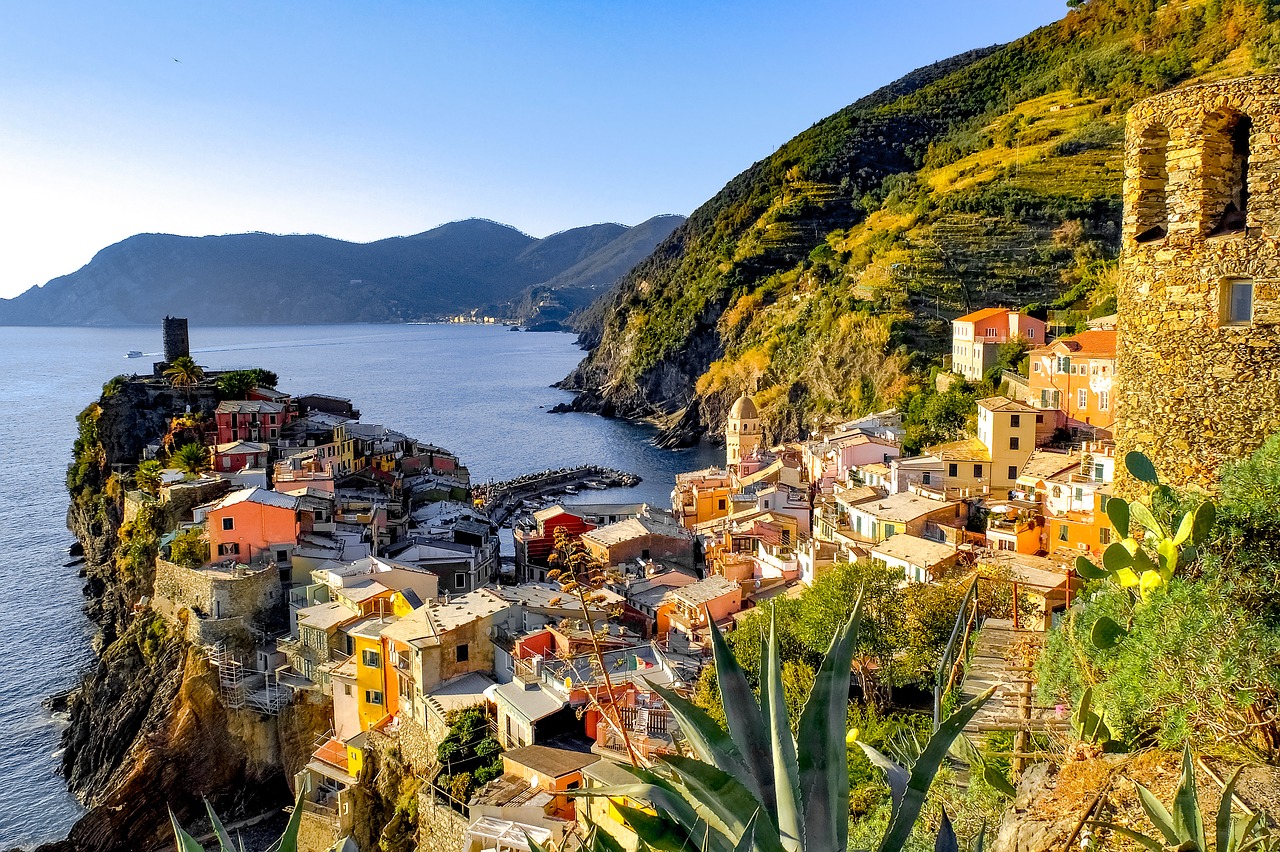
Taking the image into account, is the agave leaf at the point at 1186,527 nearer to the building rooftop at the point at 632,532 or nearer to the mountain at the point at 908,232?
the building rooftop at the point at 632,532

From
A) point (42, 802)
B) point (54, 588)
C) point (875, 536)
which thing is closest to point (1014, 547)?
point (875, 536)

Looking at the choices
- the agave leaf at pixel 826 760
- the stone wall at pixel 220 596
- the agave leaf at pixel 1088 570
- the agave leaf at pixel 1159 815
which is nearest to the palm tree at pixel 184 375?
the stone wall at pixel 220 596

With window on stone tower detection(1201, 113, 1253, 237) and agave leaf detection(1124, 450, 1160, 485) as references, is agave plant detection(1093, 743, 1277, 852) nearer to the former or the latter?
agave leaf detection(1124, 450, 1160, 485)

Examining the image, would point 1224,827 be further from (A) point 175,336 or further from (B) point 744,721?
(A) point 175,336

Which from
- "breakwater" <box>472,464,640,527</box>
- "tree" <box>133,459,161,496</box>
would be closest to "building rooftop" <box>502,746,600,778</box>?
"tree" <box>133,459,161,496</box>

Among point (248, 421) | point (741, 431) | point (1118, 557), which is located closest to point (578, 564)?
point (1118, 557)

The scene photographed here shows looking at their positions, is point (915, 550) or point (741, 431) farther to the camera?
point (741, 431)

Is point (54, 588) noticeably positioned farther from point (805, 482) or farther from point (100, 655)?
point (805, 482)
